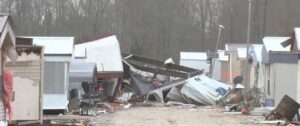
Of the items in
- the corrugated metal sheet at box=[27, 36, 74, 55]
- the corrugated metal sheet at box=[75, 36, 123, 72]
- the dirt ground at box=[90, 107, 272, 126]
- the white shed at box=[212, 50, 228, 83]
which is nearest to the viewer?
the dirt ground at box=[90, 107, 272, 126]

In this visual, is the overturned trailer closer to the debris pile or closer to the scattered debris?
the debris pile

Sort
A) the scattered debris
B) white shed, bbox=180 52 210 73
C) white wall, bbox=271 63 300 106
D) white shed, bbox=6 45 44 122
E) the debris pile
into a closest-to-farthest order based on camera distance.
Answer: white shed, bbox=6 45 44 122 < the scattered debris < white wall, bbox=271 63 300 106 < the debris pile < white shed, bbox=180 52 210 73

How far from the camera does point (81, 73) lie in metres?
32.5

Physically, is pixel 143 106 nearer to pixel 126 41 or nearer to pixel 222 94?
pixel 222 94

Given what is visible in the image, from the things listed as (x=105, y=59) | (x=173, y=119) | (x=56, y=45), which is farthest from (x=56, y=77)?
(x=105, y=59)

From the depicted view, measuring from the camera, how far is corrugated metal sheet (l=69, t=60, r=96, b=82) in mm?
32281

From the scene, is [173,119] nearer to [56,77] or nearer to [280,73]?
[56,77]

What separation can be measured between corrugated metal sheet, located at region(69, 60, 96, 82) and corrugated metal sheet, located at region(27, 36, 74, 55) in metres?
2.48

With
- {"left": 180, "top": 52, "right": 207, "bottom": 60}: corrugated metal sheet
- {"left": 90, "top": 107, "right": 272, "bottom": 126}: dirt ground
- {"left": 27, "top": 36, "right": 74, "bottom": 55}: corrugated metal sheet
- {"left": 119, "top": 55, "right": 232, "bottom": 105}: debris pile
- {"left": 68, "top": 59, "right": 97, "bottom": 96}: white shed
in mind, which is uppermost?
{"left": 27, "top": 36, "right": 74, "bottom": 55}: corrugated metal sheet

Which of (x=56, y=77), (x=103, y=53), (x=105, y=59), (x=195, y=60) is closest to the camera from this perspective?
(x=56, y=77)

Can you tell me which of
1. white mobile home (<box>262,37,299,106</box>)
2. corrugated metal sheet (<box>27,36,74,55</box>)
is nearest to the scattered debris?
white mobile home (<box>262,37,299,106</box>)

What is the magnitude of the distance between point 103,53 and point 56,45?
392 inches

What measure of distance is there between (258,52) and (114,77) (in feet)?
28.4

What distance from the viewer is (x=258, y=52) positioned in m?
39.1
